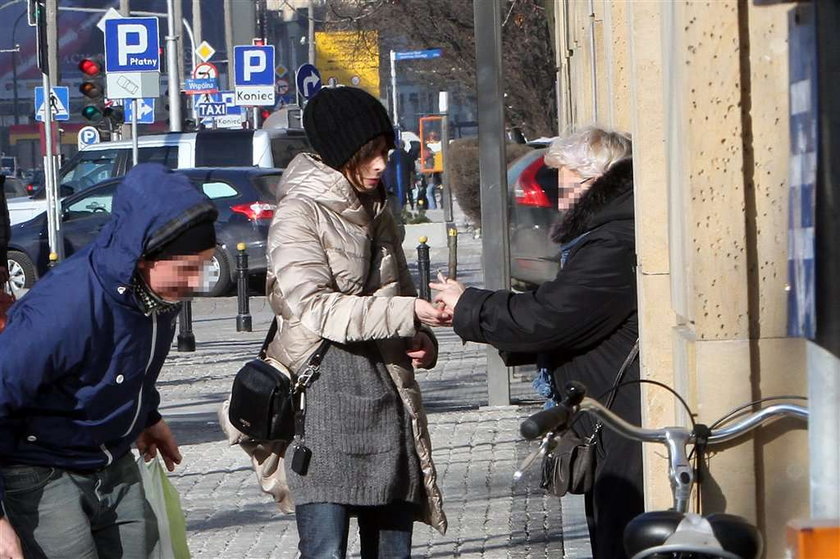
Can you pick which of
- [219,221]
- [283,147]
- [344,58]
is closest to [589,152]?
[219,221]

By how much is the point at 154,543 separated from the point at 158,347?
0.59 metres

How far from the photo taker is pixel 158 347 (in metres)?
4.08

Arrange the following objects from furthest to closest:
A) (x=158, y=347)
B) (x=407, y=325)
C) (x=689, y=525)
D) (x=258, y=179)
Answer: (x=258, y=179), (x=407, y=325), (x=158, y=347), (x=689, y=525)

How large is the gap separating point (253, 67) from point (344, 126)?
27.9m

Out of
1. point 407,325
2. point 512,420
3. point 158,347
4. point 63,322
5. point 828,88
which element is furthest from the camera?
point 512,420

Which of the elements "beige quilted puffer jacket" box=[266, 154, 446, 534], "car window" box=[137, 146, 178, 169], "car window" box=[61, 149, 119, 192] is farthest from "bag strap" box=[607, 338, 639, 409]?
"car window" box=[61, 149, 119, 192]

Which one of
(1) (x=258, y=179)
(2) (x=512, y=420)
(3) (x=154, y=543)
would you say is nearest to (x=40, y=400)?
(3) (x=154, y=543)

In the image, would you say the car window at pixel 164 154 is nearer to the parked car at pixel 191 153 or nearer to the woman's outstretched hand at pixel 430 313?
the parked car at pixel 191 153

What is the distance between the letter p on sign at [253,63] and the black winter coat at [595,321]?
90.9 feet

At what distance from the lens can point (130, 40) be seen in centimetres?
2067

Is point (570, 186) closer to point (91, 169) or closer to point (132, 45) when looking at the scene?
point (132, 45)

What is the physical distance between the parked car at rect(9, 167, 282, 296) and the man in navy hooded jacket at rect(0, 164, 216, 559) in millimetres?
15138

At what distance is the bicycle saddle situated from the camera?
2.81 m

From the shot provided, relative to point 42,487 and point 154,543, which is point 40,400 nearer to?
point 42,487
